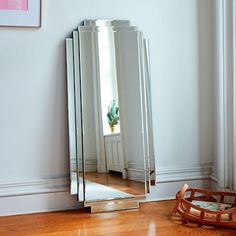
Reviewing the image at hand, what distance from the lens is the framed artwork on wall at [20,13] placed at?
5.49ft

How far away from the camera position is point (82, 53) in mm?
1736

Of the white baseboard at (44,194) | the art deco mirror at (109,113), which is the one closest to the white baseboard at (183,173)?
the white baseboard at (44,194)

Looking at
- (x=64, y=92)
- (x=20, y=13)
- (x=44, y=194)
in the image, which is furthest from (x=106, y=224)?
(x=20, y=13)

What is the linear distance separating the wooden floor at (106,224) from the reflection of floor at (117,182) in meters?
0.10

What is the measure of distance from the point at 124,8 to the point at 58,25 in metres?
0.36

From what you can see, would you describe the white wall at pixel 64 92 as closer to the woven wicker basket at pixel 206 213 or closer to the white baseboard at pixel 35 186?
the white baseboard at pixel 35 186

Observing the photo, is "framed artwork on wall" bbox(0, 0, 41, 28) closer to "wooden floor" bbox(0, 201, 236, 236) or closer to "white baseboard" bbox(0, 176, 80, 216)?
"white baseboard" bbox(0, 176, 80, 216)

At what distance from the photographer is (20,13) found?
1689 millimetres

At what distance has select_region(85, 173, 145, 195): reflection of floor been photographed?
173 centimetres

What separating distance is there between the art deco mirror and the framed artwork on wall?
8.0 inches

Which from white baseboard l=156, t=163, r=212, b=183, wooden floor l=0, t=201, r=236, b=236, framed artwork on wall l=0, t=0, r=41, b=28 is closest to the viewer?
wooden floor l=0, t=201, r=236, b=236

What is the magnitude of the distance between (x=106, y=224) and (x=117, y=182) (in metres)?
0.26

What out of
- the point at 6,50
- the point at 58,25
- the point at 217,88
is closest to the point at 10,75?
the point at 6,50

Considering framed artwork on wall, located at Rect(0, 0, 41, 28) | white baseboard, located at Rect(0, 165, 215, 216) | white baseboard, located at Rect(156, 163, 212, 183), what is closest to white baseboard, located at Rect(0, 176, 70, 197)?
white baseboard, located at Rect(0, 165, 215, 216)
